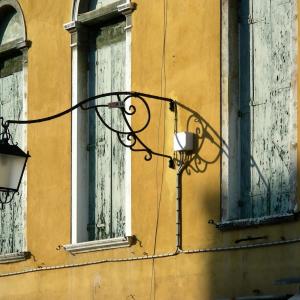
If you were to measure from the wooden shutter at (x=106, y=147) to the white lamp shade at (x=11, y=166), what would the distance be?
8.19 ft

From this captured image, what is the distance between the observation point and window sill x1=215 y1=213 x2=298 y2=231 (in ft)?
48.1

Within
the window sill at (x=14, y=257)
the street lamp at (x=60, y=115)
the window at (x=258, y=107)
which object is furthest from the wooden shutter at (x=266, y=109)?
the window sill at (x=14, y=257)

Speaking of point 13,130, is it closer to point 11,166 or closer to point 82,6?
point 82,6

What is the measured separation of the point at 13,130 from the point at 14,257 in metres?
1.72

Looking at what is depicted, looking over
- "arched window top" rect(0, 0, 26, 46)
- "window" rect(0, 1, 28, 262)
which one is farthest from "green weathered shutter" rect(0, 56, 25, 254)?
"arched window top" rect(0, 0, 26, 46)

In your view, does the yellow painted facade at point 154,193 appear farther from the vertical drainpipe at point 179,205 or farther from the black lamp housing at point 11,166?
the black lamp housing at point 11,166

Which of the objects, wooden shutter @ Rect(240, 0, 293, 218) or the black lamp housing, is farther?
wooden shutter @ Rect(240, 0, 293, 218)

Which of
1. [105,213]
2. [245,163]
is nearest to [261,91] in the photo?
[245,163]

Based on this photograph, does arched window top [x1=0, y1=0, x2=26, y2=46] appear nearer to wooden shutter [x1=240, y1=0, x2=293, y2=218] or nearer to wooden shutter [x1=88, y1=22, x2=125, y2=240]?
wooden shutter [x1=88, y1=22, x2=125, y2=240]

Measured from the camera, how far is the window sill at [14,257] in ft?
60.5

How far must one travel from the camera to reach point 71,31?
1811cm

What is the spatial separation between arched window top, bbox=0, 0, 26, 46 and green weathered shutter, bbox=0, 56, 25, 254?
0.95 feet

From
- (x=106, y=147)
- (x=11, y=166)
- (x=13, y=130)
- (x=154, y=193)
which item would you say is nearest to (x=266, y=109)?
(x=154, y=193)

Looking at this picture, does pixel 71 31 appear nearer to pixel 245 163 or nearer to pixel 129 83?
pixel 129 83
